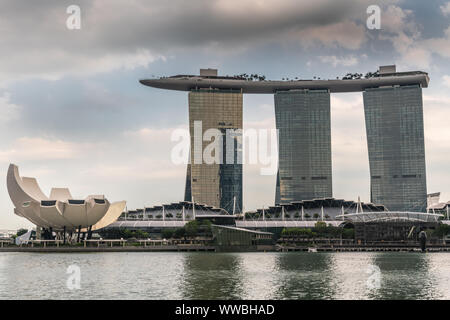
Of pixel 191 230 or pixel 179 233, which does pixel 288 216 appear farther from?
pixel 179 233

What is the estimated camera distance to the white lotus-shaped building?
5148 inches

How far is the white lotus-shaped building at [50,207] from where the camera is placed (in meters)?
131

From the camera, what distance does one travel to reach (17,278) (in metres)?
53.8

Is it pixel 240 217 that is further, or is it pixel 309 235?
pixel 240 217

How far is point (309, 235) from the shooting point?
503ft

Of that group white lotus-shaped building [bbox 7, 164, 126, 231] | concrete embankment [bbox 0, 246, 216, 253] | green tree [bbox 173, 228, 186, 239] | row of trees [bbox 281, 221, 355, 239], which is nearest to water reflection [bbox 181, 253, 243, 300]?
concrete embankment [bbox 0, 246, 216, 253]

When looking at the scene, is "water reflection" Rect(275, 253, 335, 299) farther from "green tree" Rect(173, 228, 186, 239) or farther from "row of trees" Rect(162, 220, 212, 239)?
"green tree" Rect(173, 228, 186, 239)

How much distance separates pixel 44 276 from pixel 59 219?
79.5 metres

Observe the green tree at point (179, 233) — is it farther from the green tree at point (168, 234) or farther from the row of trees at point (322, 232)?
the row of trees at point (322, 232)

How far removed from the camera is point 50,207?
424 ft
